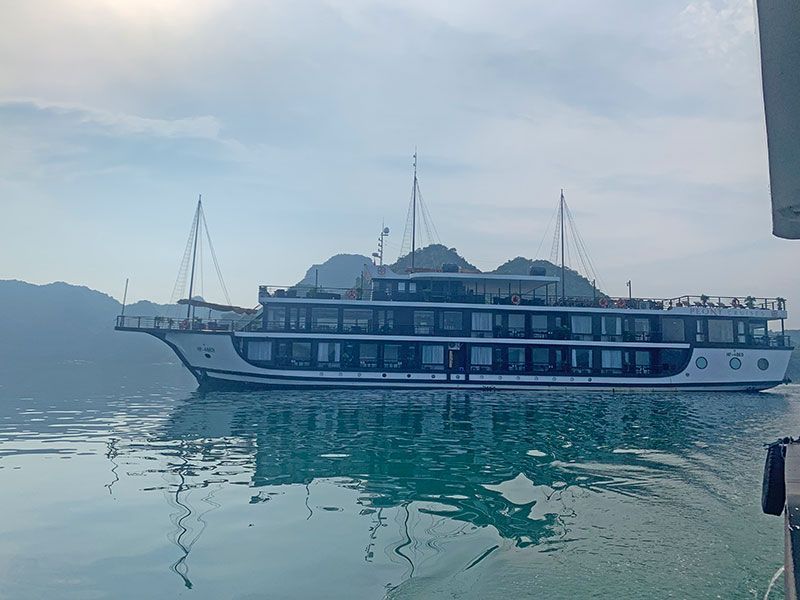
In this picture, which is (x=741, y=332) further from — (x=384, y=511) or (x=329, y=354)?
(x=384, y=511)

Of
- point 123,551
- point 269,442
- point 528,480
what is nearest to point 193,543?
point 123,551

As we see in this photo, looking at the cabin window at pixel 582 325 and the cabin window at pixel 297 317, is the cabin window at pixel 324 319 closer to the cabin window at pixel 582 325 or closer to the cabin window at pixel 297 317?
the cabin window at pixel 297 317

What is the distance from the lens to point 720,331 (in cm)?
3788

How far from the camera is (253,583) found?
7059 mm

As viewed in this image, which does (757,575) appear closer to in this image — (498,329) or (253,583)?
(253,583)

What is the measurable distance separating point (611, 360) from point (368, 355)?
16763 millimetres

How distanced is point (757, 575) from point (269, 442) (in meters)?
13.6

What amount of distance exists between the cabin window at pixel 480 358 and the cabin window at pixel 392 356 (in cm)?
493

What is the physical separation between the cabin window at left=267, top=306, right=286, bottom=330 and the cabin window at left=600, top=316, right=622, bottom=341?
22051 millimetres

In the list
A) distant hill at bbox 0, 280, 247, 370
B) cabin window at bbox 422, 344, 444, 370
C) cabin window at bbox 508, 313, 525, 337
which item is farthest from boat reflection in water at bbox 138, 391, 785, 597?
distant hill at bbox 0, 280, 247, 370

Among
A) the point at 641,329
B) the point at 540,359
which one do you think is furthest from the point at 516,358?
the point at 641,329

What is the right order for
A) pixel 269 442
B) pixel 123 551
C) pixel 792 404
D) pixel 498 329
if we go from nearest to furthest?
pixel 123 551 → pixel 269 442 → pixel 792 404 → pixel 498 329

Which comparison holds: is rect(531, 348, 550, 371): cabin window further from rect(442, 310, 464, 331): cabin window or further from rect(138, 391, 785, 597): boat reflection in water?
rect(138, 391, 785, 597): boat reflection in water

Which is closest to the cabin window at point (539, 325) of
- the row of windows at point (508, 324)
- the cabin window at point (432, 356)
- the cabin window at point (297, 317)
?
the row of windows at point (508, 324)
